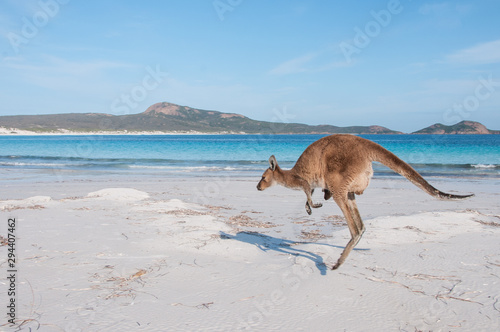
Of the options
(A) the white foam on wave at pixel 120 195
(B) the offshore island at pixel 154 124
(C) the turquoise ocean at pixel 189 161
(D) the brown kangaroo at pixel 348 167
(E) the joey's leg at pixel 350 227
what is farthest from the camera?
(B) the offshore island at pixel 154 124

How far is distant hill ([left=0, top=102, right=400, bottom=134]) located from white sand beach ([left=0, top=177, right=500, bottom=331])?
377 feet

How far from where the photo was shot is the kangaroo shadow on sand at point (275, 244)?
460 cm

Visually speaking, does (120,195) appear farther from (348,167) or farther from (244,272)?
(348,167)

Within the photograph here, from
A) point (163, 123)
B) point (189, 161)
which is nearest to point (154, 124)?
point (163, 123)

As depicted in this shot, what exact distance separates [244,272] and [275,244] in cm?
127

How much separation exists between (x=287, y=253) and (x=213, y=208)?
3879 mm

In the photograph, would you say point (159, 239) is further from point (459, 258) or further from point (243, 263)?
point (459, 258)

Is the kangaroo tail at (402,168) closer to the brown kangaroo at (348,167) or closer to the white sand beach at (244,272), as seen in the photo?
the brown kangaroo at (348,167)

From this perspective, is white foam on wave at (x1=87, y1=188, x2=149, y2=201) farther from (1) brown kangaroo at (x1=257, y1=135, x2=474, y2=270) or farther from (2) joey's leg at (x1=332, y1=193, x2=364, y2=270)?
(2) joey's leg at (x1=332, y1=193, x2=364, y2=270)

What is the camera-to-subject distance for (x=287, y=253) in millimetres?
4832

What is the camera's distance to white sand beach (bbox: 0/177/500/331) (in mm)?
3096

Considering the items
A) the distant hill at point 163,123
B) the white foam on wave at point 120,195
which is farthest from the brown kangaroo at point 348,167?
the distant hill at point 163,123

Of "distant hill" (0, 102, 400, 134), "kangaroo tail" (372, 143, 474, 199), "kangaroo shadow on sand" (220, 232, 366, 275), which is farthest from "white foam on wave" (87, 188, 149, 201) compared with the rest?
"distant hill" (0, 102, 400, 134)

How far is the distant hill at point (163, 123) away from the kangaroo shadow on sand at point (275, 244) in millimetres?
115382
